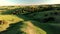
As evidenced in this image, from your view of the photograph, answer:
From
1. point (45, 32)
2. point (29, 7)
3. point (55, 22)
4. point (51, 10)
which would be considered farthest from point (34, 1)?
point (45, 32)

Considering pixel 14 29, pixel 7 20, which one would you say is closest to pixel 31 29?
pixel 14 29

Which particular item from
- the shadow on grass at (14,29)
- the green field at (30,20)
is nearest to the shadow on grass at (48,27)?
the green field at (30,20)

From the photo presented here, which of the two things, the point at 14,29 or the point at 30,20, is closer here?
the point at 14,29

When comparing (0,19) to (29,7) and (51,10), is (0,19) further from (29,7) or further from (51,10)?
(51,10)

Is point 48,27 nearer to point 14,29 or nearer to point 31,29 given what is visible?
point 31,29

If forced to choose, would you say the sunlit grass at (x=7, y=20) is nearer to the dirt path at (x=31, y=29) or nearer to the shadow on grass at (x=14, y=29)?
the shadow on grass at (x=14, y=29)

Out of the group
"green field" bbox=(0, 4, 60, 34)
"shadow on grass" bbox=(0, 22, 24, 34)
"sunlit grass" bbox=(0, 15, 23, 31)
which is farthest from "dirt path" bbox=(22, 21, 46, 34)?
"sunlit grass" bbox=(0, 15, 23, 31)

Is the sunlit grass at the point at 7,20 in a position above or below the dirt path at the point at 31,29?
above

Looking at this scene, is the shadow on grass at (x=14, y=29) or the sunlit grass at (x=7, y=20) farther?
the sunlit grass at (x=7, y=20)

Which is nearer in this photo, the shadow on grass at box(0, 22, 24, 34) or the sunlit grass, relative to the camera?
the shadow on grass at box(0, 22, 24, 34)

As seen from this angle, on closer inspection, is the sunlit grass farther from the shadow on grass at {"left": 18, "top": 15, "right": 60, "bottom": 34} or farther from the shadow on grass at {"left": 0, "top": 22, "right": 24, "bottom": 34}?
the shadow on grass at {"left": 18, "top": 15, "right": 60, "bottom": 34}
